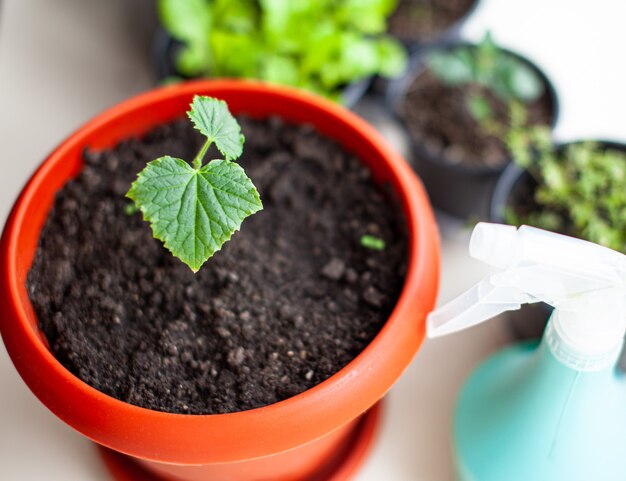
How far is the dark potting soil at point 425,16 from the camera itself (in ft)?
4.04

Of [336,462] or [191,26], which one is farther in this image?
[191,26]

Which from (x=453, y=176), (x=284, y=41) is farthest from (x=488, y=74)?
(x=284, y=41)

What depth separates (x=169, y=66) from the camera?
1140mm

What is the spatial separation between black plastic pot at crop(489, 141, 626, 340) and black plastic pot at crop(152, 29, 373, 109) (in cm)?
25

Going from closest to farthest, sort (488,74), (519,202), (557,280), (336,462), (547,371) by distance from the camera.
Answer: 1. (557,280)
2. (547,371)
3. (336,462)
4. (519,202)
5. (488,74)

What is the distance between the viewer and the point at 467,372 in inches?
37.1

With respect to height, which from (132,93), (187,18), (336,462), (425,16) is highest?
(187,18)

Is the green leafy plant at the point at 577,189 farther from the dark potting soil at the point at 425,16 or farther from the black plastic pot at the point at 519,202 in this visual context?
the dark potting soil at the point at 425,16

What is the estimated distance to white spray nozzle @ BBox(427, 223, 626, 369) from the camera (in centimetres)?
59

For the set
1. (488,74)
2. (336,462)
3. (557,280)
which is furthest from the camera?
(488,74)

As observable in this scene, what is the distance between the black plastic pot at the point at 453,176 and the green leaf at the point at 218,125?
0.43 meters

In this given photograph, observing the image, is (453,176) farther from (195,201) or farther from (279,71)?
(195,201)

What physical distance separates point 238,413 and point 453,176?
21.0 inches

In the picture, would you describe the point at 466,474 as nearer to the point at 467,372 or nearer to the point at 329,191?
the point at 467,372
